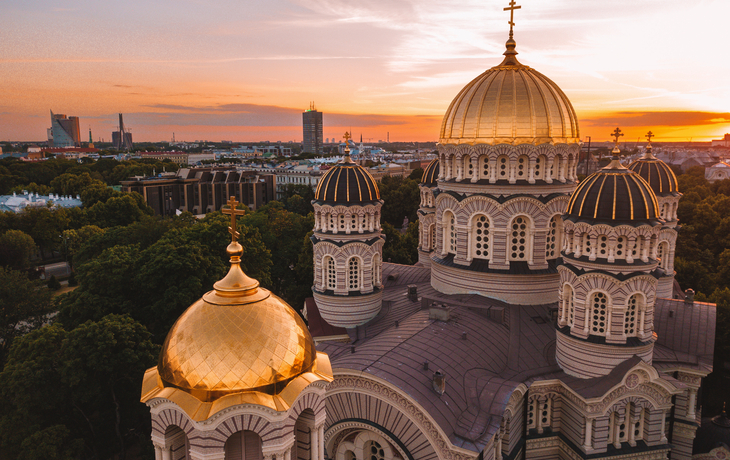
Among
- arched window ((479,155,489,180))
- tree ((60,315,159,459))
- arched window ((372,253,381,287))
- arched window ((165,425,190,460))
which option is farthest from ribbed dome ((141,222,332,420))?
arched window ((479,155,489,180))

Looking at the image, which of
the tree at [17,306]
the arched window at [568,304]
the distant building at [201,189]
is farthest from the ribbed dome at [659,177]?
the distant building at [201,189]

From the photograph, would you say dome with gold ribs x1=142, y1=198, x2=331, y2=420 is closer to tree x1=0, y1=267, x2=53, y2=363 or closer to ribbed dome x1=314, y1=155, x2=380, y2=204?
ribbed dome x1=314, y1=155, x2=380, y2=204

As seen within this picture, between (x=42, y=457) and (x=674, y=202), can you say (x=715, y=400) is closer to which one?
(x=674, y=202)

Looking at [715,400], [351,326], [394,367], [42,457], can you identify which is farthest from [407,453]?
[715,400]

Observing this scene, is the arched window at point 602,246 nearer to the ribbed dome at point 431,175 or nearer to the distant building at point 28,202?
the ribbed dome at point 431,175

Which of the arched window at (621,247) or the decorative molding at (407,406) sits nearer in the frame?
the decorative molding at (407,406)

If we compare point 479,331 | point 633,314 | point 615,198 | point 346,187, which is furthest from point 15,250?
point 633,314
